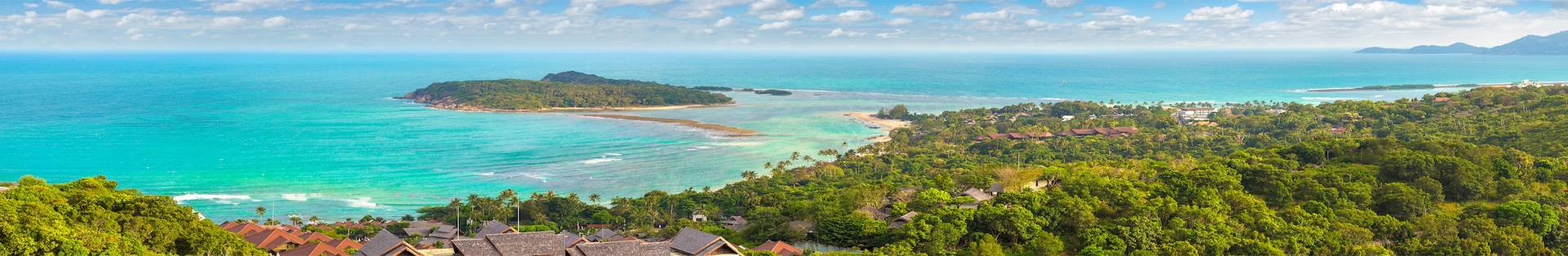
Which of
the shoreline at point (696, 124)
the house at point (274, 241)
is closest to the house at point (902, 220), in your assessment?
the house at point (274, 241)

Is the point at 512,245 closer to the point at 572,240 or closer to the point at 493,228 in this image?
the point at 572,240

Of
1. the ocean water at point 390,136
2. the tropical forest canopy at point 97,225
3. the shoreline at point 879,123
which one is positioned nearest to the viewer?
the tropical forest canopy at point 97,225

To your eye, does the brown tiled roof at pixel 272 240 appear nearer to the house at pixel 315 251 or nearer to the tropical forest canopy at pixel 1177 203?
the house at pixel 315 251

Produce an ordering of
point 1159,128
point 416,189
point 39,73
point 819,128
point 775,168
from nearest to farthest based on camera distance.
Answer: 1. point 416,189
2. point 775,168
3. point 1159,128
4. point 819,128
5. point 39,73

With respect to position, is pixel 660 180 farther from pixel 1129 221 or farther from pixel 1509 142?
pixel 1509 142

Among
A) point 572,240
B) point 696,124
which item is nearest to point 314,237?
point 572,240

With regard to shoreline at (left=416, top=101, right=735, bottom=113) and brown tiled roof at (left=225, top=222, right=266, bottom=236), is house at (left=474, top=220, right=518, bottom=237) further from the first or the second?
shoreline at (left=416, top=101, right=735, bottom=113)

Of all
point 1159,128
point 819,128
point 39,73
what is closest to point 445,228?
point 819,128
